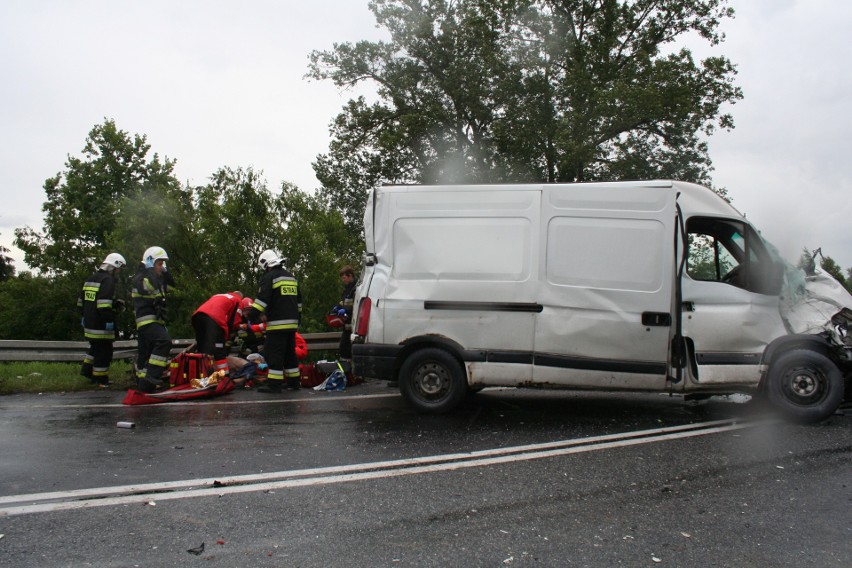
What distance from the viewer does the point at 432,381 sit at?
709cm

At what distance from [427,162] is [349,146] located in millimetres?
3589

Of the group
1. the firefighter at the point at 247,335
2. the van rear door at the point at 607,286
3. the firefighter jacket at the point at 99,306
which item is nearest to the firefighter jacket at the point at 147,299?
the firefighter jacket at the point at 99,306

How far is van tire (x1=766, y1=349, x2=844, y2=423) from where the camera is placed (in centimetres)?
641

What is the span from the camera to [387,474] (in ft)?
15.9

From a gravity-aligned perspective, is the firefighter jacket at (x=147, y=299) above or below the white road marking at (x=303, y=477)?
above

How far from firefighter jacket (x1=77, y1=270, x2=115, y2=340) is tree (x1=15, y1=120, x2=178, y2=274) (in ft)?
106

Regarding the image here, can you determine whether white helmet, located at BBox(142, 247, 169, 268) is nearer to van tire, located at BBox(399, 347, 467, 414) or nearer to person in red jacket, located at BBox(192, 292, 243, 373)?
person in red jacket, located at BBox(192, 292, 243, 373)

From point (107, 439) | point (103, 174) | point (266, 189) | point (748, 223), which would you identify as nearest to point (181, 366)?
point (107, 439)

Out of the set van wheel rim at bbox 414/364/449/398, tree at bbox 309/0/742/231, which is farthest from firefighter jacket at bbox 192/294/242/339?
tree at bbox 309/0/742/231

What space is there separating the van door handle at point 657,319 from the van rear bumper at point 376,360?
2.46m

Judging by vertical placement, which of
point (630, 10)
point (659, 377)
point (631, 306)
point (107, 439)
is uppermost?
Result: point (630, 10)

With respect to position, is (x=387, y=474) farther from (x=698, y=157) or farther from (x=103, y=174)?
(x=103, y=174)

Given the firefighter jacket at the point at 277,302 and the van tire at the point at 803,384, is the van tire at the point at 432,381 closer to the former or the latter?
the firefighter jacket at the point at 277,302

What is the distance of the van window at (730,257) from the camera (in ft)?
22.0
